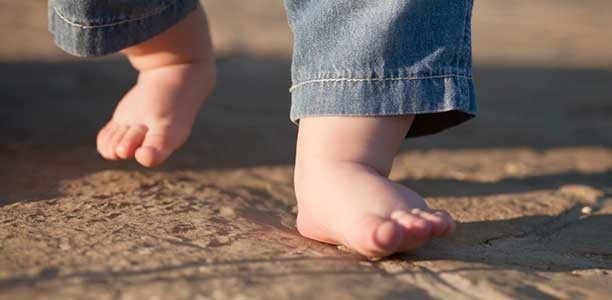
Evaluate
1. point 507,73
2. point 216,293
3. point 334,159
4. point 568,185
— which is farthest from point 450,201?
point 507,73

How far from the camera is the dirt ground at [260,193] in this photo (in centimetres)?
81

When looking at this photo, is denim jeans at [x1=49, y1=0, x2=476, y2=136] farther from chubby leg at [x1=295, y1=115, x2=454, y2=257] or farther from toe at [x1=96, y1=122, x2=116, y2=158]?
toe at [x1=96, y1=122, x2=116, y2=158]

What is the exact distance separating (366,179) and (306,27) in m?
0.20

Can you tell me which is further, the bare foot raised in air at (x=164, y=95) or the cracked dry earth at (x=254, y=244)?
the bare foot raised in air at (x=164, y=95)

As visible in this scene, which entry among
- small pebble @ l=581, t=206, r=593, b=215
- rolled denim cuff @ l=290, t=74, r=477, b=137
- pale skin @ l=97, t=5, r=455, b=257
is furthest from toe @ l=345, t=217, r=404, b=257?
small pebble @ l=581, t=206, r=593, b=215

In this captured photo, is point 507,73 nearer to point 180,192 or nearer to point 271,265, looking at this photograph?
point 180,192

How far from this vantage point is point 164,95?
52.7 inches

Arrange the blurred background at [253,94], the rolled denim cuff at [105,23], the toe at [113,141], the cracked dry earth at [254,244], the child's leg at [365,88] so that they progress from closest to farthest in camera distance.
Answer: the cracked dry earth at [254,244] < the child's leg at [365,88] < the rolled denim cuff at [105,23] < the toe at [113,141] < the blurred background at [253,94]

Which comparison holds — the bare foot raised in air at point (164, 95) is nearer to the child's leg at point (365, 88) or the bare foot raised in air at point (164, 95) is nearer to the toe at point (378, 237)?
the child's leg at point (365, 88)

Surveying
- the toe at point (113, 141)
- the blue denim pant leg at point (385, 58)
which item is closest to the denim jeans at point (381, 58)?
the blue denim pant leg at point (385, 58)

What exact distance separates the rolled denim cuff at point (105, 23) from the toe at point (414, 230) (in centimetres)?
52

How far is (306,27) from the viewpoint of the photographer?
3.33ft

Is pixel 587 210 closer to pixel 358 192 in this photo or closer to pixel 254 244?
pixel 358 192

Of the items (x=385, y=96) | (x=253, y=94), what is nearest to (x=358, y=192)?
(x=385, y=96)
